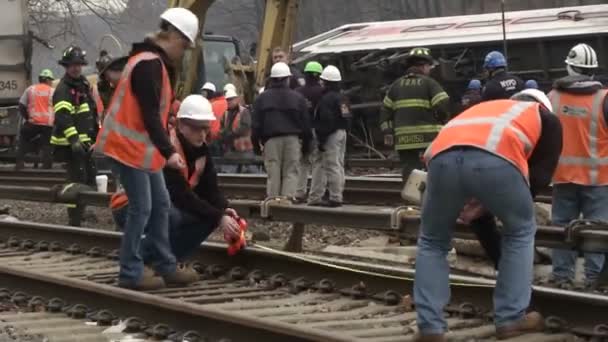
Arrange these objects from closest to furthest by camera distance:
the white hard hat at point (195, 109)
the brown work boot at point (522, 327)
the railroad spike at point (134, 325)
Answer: the brown work boot at point (522, 327)
the railroad spike at point (134, 325)
the white hard hat at point (195, 109)

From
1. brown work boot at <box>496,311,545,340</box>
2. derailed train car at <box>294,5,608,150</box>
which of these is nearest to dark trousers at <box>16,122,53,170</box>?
derailed train car at <box>294,5,608,150</box>

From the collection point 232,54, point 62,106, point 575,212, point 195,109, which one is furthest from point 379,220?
point 232,54

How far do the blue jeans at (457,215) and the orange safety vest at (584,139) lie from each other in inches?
115

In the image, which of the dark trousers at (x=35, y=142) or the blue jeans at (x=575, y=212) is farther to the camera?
the dark trousers at (x=35, y=142)

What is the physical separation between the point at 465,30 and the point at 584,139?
17776 millimetres

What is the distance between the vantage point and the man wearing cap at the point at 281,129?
14.2 m

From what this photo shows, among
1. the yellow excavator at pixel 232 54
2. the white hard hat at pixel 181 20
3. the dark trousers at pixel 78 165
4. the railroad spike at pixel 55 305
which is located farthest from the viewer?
the yellow excavator at pixel 232 54

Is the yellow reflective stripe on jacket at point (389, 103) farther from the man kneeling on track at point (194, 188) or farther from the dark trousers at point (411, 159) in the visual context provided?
the man kneeling on track at point (194, 188)

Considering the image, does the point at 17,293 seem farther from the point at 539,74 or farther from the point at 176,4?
the point at 539,74

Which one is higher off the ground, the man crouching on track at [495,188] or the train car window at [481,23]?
the train car window at [481,23]

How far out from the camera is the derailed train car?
25266 mm

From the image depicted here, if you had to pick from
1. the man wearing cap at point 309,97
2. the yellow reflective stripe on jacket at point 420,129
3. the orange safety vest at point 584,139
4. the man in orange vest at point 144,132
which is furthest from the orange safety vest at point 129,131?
the man wearing cap at point 309,97

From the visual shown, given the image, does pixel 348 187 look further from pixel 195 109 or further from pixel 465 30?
pixel 465 30

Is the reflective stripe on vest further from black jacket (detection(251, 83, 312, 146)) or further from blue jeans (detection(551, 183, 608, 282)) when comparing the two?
blue jeans (detection(551, 183, 608, 282))
